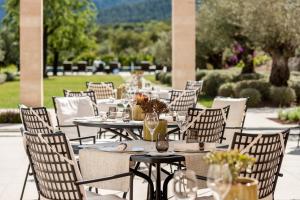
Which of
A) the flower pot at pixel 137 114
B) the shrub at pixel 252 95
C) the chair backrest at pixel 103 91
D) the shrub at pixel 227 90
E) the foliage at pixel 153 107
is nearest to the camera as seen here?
the foliage at pixel 153 107

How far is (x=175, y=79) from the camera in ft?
52.5

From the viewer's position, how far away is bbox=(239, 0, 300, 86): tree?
61.5 feet

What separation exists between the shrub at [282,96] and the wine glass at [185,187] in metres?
17.1

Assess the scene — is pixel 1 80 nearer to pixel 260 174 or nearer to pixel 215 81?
pixel 215 81

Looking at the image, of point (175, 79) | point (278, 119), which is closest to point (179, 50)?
point (175, 79)

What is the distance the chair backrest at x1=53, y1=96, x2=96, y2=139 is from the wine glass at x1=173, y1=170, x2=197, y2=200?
5037 mm

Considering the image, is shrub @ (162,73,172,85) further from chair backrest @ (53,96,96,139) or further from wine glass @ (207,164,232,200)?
wine glass @ (207,164,232,200)

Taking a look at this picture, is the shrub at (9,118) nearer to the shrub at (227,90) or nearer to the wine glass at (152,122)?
the shrub at (227,90)

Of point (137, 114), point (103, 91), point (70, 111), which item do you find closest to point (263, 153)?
point (137, 114)

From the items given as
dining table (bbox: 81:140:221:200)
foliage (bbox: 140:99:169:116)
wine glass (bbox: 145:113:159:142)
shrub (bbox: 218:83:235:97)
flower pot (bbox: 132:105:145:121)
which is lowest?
shrub (bbox: 218:83:235:97)

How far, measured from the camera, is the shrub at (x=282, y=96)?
20.3 m

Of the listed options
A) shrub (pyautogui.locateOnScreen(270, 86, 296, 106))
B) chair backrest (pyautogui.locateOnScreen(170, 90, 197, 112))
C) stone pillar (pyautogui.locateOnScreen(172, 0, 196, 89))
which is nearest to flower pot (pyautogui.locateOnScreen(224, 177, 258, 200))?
chair backrest (pyautogui.locateOnScreen(170, 90, 197, 112))

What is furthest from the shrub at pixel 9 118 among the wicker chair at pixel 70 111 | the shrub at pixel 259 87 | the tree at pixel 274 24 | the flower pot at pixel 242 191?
the flower pot at pixel 242 191

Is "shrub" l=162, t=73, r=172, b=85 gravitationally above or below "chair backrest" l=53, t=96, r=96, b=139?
below
